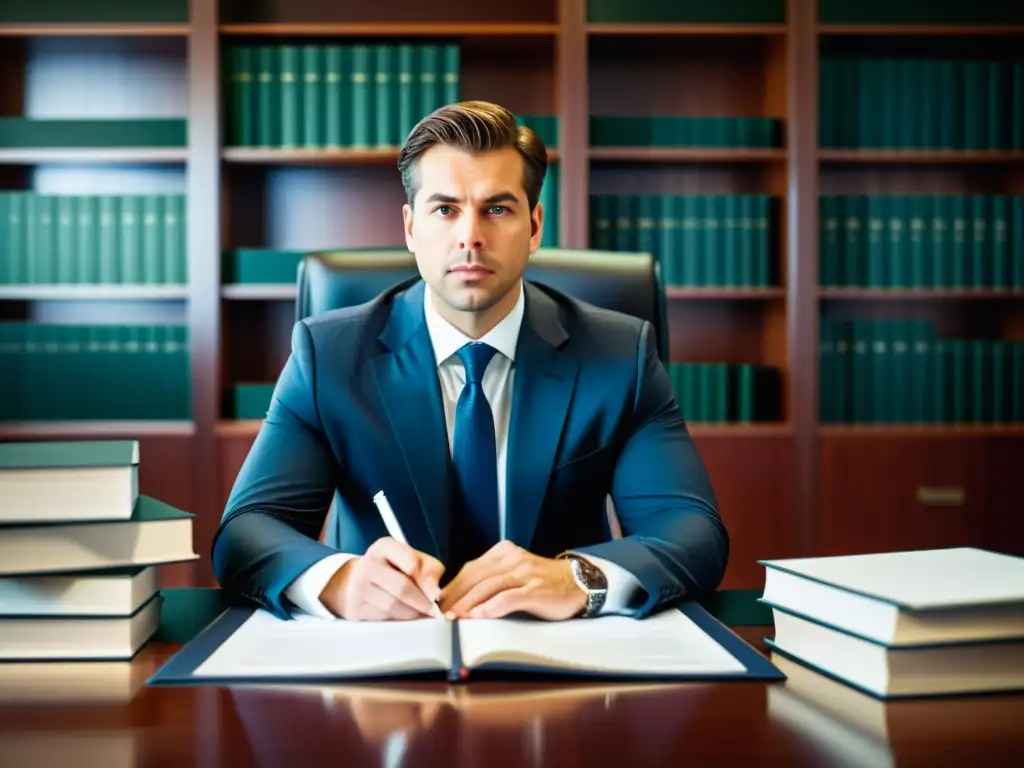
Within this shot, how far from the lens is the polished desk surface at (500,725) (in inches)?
24.9

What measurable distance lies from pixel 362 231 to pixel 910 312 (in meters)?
1.78

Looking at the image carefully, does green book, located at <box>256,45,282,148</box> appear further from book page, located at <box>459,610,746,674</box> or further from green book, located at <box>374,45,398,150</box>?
book page, located at <box>459,610,746,674</box>

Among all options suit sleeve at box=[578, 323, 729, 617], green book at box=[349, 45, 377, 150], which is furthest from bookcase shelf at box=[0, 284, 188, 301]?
suit sleeve at box=[578, 323, 729, 617]

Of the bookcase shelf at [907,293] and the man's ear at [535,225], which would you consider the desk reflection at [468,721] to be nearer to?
the man's ear at [535,225]

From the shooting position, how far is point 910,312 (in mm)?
3299

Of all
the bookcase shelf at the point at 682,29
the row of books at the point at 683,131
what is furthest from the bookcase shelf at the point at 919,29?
the row of books at the point at 683,131

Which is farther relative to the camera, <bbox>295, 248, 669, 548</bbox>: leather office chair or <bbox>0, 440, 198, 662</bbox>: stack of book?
<bbox>295, 248, 669, 548</bbox>: leather office chair

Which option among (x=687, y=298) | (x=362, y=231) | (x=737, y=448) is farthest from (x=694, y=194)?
(x=362, y=231)

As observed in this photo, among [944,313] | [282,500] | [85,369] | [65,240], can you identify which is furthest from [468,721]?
[944,313]

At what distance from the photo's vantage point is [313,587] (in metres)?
1.01

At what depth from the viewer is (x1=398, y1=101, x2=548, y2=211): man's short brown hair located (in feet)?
4.73

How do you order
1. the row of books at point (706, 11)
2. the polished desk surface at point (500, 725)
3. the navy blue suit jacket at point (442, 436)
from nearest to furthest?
1. the polished desk surface at point (500, 725)
2. the navy blue suit jacket at point (442, 436)
3. the row of books at point (706, 11)

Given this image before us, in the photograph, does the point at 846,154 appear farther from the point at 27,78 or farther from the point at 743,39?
the point at 27,78

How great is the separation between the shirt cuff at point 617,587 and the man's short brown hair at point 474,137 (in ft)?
2.11
